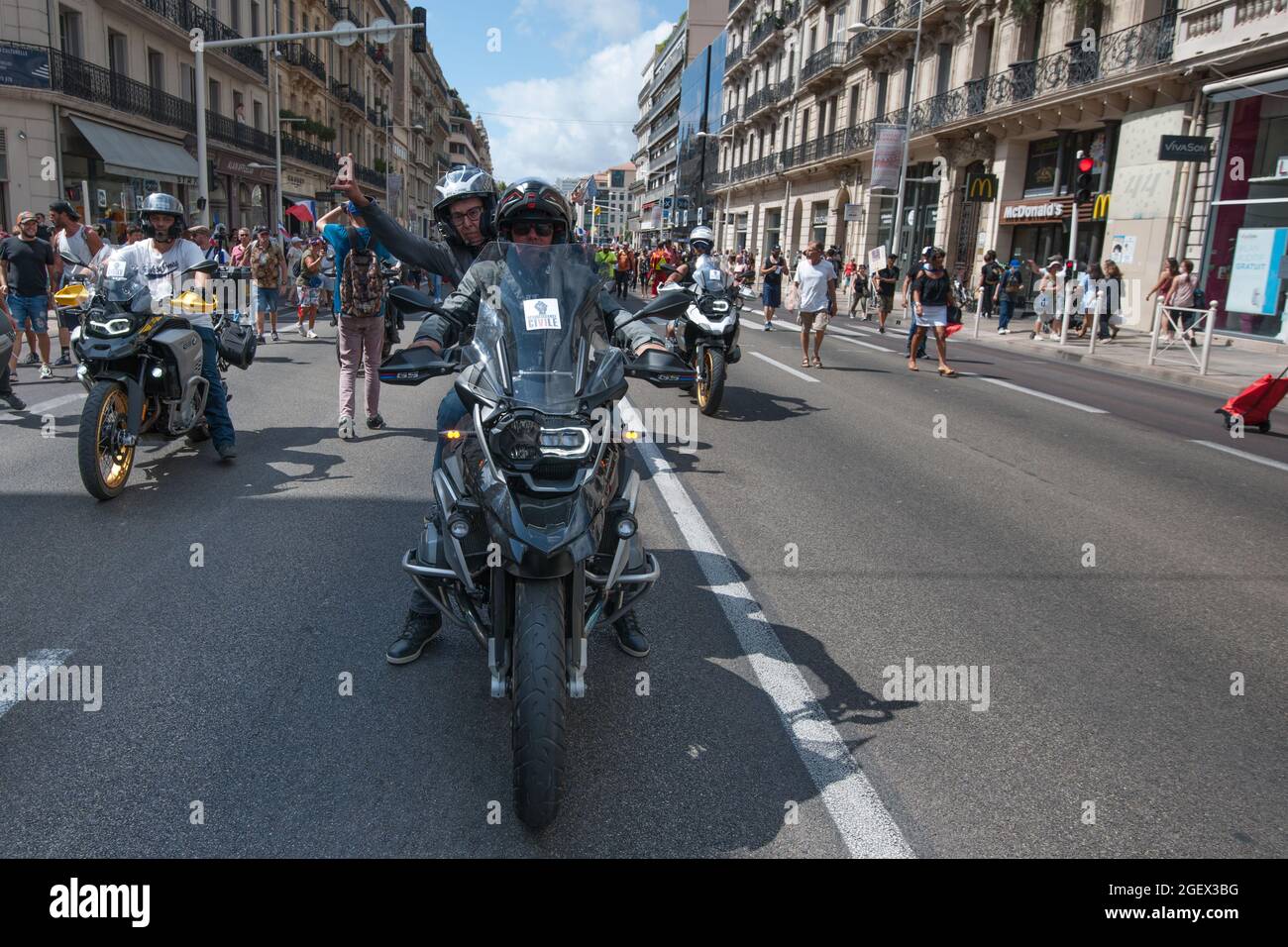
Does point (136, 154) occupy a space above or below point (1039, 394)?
above

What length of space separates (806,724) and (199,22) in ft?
119

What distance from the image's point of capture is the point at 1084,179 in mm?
19609

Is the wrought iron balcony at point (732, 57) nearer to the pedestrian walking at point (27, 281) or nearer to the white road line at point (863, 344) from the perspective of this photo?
the white road line at point (863, 344)

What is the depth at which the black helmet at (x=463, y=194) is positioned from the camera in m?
4.90

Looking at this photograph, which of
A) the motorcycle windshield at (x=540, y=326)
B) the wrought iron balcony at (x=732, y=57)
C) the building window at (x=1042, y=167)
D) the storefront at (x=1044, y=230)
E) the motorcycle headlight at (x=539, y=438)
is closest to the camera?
the motorcycle headlight at (x=539, y=438)

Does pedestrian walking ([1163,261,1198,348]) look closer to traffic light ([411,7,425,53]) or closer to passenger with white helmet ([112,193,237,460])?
traffic light ([411,7,425,53])

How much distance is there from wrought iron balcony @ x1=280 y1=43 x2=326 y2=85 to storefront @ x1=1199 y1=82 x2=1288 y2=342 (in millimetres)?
38159

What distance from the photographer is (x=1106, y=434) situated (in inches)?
384

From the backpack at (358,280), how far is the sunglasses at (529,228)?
497cm

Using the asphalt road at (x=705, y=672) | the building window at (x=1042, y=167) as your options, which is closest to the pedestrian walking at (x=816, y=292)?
the asphalt road at (x=705, y=672)

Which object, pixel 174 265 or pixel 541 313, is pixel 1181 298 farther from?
pixel 541 313

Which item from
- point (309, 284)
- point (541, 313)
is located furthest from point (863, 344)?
point (541, 313)

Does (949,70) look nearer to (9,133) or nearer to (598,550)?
(9,133)

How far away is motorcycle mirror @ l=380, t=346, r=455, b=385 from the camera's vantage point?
9.72 ft
